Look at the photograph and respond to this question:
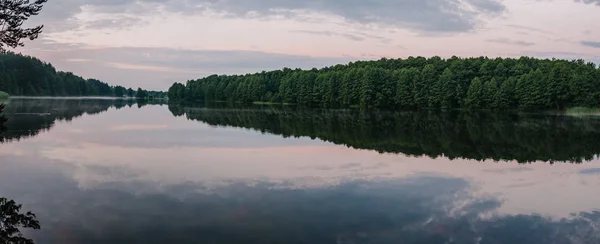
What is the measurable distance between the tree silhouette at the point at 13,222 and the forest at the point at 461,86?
295 ft

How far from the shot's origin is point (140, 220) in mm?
11414

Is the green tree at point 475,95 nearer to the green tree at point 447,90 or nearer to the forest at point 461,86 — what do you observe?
the forest at point 461,86

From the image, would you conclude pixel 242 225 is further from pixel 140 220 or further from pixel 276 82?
pixel 276 82

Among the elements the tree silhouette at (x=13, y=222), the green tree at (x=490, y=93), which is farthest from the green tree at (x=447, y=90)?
the tree silhouette at (x=13, y=222)

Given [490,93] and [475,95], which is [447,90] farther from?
[490,93]

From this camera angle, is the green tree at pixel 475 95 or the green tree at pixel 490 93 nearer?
the green tree at pixel 490 93

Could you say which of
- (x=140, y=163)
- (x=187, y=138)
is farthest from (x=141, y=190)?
(x=187, y=138)

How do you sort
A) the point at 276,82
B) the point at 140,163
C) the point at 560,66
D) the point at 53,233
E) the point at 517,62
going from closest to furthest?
the point at 53,233 → the point at 140,163 → the point at 560,66 → the point at 517,62 → the point at 276,82

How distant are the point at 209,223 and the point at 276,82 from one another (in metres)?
163

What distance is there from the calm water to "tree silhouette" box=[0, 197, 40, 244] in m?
0.31

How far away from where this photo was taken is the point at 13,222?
11.0 metres

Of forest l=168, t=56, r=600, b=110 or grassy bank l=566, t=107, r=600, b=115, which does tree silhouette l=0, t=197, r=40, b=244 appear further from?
forest l=168, t=56, r=600, b=110

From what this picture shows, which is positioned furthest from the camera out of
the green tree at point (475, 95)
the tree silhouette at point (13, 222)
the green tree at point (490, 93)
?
the green tree at point (475, 95)

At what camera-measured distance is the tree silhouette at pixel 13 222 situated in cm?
970
